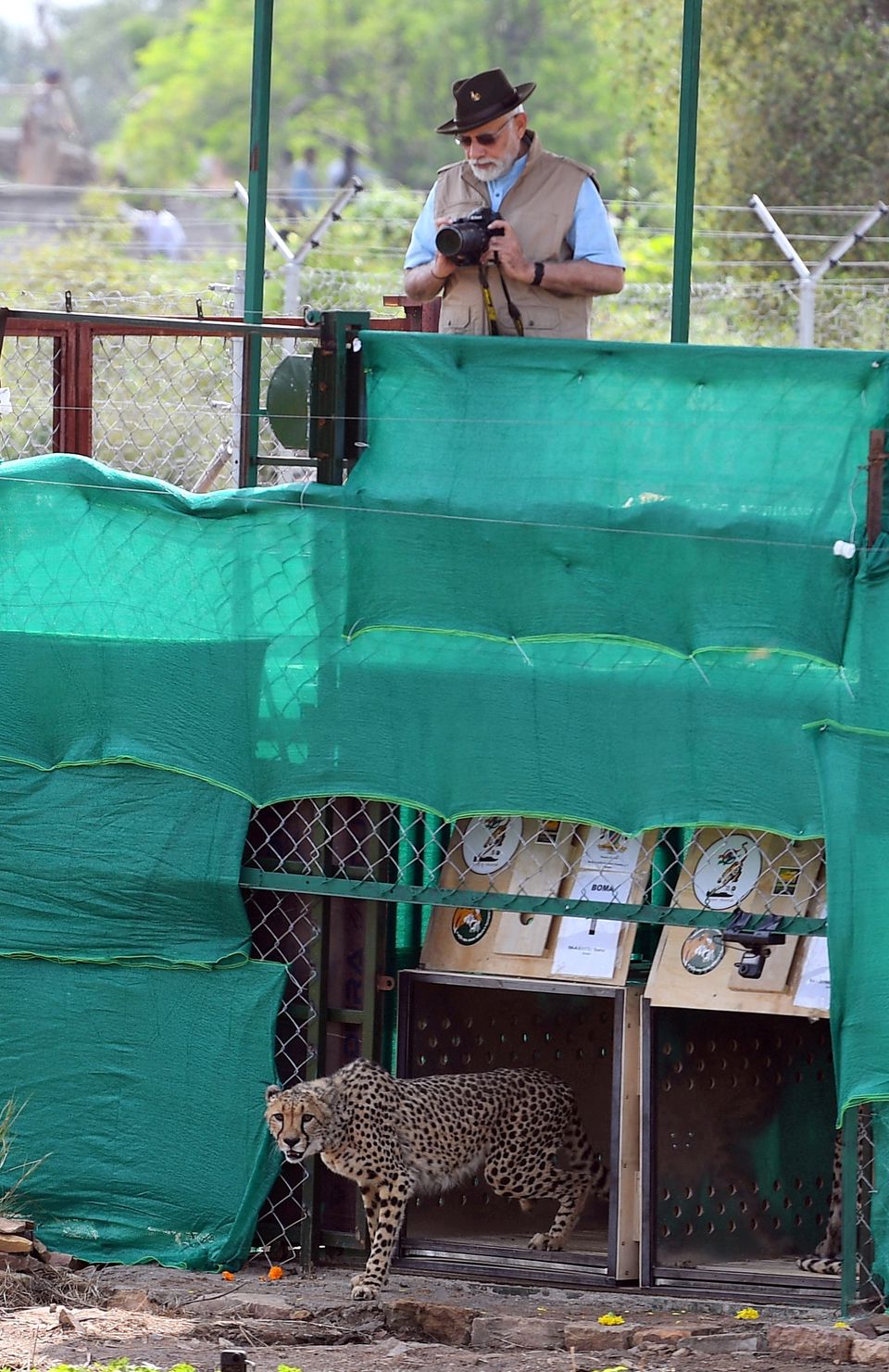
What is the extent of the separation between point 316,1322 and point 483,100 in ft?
12.8

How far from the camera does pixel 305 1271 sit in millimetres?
7039

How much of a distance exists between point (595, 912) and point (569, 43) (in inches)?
2502

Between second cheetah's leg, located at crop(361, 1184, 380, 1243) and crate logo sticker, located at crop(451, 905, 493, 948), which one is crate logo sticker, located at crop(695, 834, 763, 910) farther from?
second cheetah's leg, located at crop(361, 1184, 380, 1243)

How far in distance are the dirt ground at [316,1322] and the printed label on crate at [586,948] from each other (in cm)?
100

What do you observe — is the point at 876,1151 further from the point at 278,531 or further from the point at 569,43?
the point at 569,43

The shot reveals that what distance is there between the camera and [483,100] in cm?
721

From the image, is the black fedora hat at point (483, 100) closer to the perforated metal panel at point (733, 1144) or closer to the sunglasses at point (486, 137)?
the sunglasses at point (486, 137)

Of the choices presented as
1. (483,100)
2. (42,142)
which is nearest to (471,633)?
(483,100)

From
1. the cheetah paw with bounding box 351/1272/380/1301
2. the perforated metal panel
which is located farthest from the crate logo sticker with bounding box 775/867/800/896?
the cheetah paw with bounding box 351/1272/380/1301

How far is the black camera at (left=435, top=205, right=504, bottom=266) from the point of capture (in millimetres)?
7016

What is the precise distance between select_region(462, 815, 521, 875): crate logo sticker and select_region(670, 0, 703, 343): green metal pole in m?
1.73

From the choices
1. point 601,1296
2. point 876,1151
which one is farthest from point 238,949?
point 876,1151

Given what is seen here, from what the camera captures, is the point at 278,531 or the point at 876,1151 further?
the point at 278,531

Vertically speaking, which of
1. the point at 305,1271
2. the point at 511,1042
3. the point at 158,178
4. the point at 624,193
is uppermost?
the point at 158,178
